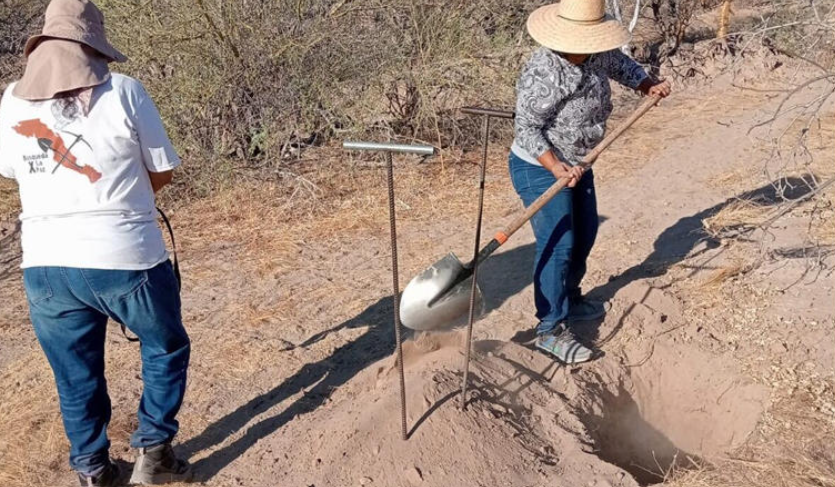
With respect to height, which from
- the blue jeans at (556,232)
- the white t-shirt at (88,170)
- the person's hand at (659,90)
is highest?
the white t-shirt at (88,170)

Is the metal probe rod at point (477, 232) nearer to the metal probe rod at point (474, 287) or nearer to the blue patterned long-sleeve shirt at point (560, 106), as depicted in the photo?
the metal probe rod at point (474, 287)

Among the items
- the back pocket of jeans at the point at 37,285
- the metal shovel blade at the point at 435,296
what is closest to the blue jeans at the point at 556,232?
the metal shovel blade at the point at 435,296

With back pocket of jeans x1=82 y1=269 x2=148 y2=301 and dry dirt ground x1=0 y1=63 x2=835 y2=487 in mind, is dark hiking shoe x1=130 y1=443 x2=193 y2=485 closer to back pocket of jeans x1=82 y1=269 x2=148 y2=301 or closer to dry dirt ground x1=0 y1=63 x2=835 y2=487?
dry dirt ground x1=0 y1=63 x2=835 y2=487

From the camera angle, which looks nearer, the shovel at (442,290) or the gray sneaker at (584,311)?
the shovel at (442,290)

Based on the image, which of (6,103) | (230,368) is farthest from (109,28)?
(6,103)

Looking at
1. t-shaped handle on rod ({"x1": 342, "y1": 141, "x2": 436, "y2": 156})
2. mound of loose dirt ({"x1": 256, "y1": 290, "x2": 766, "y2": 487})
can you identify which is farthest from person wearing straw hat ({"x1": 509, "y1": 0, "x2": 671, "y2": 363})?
t-shaped handle on rod ({"x1": 342, "y1": 141, "x2": 436, "y2": 156})

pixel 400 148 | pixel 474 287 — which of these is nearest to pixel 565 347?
pixel 474 287

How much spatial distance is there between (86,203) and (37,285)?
38cm

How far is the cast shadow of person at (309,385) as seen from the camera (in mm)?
3736

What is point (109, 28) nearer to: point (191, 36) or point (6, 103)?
point (191, 36)

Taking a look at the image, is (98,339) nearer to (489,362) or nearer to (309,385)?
(309,385)

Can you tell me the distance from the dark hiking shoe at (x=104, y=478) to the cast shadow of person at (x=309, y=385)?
330 millimetres

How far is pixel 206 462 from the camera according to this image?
3633 millimetres

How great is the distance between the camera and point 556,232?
3.98 m
